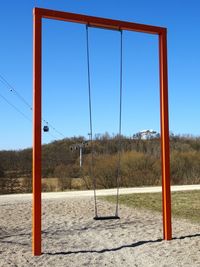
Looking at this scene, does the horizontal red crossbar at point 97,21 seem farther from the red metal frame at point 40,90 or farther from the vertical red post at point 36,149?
the vertical red post at point 36,149

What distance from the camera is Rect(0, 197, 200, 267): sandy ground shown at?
6715 millimetres

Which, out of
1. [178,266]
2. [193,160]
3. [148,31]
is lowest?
[178,266]

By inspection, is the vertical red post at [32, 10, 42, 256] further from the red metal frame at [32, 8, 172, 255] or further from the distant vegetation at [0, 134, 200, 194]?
the distant vegetation at [0, 134, 200, 194]

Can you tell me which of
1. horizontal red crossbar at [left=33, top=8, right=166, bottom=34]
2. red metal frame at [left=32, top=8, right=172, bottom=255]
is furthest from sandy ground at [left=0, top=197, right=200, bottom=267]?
horizontal red crossbar at [left=33, top=8, right=166, bottom=34]

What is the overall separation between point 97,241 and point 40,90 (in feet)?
8.79

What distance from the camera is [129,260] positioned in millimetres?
6738

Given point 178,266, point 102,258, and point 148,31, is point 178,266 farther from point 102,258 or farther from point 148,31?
point 148,31

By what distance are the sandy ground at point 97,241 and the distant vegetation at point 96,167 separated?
12272 mm

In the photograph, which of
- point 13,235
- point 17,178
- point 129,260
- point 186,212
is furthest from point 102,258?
point 17,178

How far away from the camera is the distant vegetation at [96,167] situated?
24125 mm

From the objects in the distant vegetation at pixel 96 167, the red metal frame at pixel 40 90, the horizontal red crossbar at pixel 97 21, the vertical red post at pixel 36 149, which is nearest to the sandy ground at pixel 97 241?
the vertical red post at pixel 36 149

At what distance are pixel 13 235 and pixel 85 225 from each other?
164 centimetres

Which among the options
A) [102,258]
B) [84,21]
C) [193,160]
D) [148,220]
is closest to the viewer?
[102,258]

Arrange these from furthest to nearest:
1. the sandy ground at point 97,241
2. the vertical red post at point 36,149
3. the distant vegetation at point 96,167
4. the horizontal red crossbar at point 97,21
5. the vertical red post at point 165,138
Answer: the distant vegetation at point 96,167, the vertical red post at point 165,138, the horizontal red crossbar at point 97,21, the vertical red post at point 36,149, the sandy ground at point 97,241
